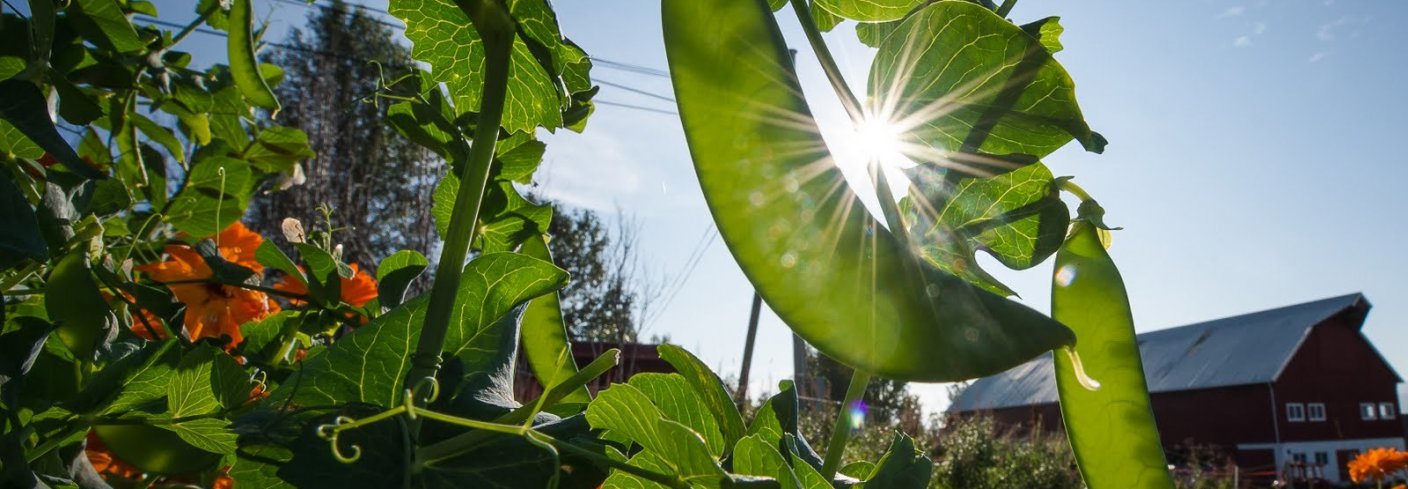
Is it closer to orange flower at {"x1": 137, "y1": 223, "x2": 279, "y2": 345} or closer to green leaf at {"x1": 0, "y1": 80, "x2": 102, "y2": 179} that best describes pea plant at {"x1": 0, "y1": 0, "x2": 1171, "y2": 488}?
green leaf at {"x1": 0, "y1": 80, "x2": 102, "y2": 179}

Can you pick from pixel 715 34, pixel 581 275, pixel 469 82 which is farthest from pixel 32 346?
pixel 581 275

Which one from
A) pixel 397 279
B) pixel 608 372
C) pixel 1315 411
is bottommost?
pixel 397 279

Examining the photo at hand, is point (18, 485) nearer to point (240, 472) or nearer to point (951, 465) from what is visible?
point (240, 472)

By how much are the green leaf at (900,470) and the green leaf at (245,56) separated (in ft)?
1.24

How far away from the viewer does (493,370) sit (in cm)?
29

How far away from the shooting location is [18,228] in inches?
11.4

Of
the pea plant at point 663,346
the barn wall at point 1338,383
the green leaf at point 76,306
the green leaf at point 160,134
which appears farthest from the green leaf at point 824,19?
the barn wall at point 1338,383

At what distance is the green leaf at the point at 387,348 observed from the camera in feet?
0.91

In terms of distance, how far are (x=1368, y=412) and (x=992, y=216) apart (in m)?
22.5

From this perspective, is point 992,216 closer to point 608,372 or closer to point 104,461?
point 104,461

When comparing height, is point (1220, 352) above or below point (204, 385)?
above

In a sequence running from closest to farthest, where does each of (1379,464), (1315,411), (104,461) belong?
1. (104,461)
2. (1379,464)
3. (1315,411)

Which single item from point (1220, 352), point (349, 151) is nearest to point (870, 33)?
point (349, 151)

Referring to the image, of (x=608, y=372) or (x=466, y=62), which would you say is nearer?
(x=466, y=62)
